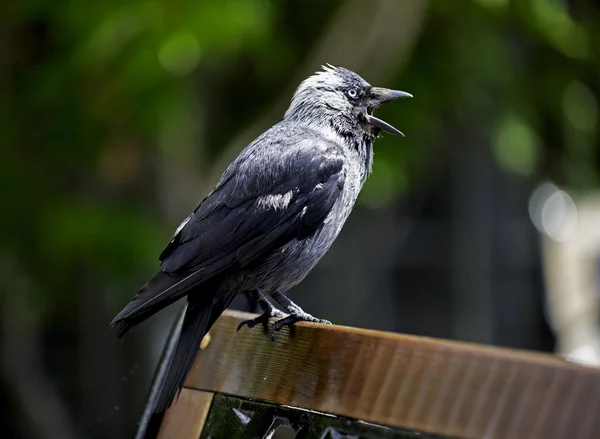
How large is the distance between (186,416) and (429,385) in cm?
103

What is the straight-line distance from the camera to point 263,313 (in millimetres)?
3104

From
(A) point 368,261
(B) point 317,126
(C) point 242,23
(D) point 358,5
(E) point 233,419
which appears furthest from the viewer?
(A) point 368,261

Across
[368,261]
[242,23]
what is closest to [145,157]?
[242,23]

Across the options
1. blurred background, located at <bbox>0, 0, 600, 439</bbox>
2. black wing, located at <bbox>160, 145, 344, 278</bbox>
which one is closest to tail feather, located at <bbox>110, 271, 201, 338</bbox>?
black wing, located at <bbox>160, 145, 344, 278</bbox>

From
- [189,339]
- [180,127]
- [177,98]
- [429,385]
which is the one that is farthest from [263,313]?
[180,127]

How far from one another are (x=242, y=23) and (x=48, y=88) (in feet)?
5.02

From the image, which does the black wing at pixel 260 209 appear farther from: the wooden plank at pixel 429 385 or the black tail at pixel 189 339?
the wooden plank at pixel 429 385

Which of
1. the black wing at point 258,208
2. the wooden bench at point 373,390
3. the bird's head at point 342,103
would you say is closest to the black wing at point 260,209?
the black wing at point 258,208

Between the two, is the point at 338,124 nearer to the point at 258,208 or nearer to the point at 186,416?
the point at 258,208

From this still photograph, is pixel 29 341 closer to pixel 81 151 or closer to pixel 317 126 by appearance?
pixel 81 151

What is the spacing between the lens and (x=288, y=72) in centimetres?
659

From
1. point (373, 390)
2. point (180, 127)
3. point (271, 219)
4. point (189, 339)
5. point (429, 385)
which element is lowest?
point (180, 127)

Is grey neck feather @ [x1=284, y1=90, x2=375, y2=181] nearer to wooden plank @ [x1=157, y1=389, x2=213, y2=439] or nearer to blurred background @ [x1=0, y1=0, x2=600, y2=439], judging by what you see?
blurred background @ [x1=0, y1=0, x2=600, y2=439]

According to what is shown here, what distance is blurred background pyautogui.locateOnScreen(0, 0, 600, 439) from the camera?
5336mm
